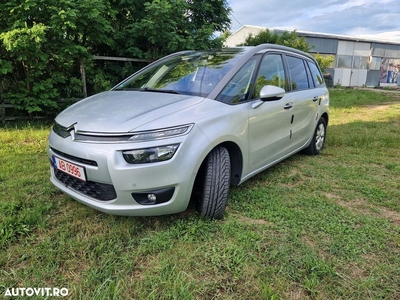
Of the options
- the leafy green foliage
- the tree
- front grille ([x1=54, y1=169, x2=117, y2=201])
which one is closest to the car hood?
front grille ([x1=54, y1=169, x2=117, y2=201])

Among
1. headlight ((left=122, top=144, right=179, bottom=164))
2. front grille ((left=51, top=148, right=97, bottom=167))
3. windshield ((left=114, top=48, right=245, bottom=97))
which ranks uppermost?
windshield ((left=114, top=48, right=245, bottom=97))

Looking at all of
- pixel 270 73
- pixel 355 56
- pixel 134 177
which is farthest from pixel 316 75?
pixel 355 56

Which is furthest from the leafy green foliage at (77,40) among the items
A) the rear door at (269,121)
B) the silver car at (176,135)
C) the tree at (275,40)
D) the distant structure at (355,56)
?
the distant structure at (355,56)

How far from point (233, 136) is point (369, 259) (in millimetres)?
1271

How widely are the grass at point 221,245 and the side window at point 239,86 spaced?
96 centimetres

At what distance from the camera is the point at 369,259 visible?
6.09ft

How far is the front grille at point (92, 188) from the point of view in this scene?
1.86 metres

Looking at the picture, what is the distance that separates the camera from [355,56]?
24328 millimetres

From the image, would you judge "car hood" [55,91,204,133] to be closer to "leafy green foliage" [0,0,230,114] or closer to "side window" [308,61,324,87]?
"side window" [308,61,324,87]

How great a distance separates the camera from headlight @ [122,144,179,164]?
1780 mm

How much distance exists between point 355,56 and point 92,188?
28.0m

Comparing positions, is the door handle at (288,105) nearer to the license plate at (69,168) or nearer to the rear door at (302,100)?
the rear door at (302,100)

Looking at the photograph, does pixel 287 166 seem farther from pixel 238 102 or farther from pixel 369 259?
pixel 369 259

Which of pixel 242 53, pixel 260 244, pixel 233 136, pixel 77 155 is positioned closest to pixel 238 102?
pixel 233 136
